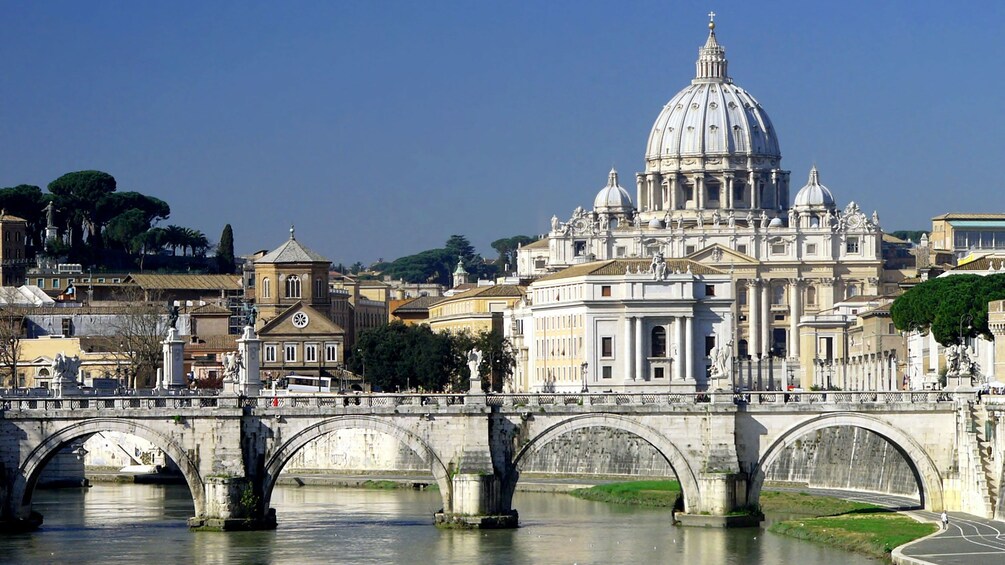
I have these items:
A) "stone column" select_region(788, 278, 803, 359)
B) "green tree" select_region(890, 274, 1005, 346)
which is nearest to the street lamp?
"green tree" select_region(890, 274, 1005, 346)

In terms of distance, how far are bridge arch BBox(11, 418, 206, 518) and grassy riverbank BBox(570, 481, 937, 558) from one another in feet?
47.8

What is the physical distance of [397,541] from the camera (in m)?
67.1

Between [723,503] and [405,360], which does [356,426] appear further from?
[405,360]

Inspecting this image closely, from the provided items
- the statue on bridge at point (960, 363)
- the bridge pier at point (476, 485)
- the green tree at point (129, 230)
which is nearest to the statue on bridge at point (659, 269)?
the green tree at point (129, 230)

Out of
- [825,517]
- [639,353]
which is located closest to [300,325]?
[639,353]

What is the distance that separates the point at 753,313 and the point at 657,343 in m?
A: 42.2

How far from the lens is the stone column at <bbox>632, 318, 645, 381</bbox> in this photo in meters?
129

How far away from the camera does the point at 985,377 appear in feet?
282

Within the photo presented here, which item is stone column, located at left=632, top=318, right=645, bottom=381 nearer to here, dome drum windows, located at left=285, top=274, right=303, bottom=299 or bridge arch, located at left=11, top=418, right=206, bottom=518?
dome drum windows, located at left=285, top=274, right=303, bottom=299

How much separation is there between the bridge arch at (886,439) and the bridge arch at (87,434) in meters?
14.0

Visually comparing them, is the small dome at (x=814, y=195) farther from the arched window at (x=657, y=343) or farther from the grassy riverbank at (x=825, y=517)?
the grassy riverbank at (x=825, y=517)

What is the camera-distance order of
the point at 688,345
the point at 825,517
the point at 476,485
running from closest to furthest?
the point at 476,485, the point at 825,517, the point at 688,345

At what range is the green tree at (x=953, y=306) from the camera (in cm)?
9400

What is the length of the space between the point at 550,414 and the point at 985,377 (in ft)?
74.8
